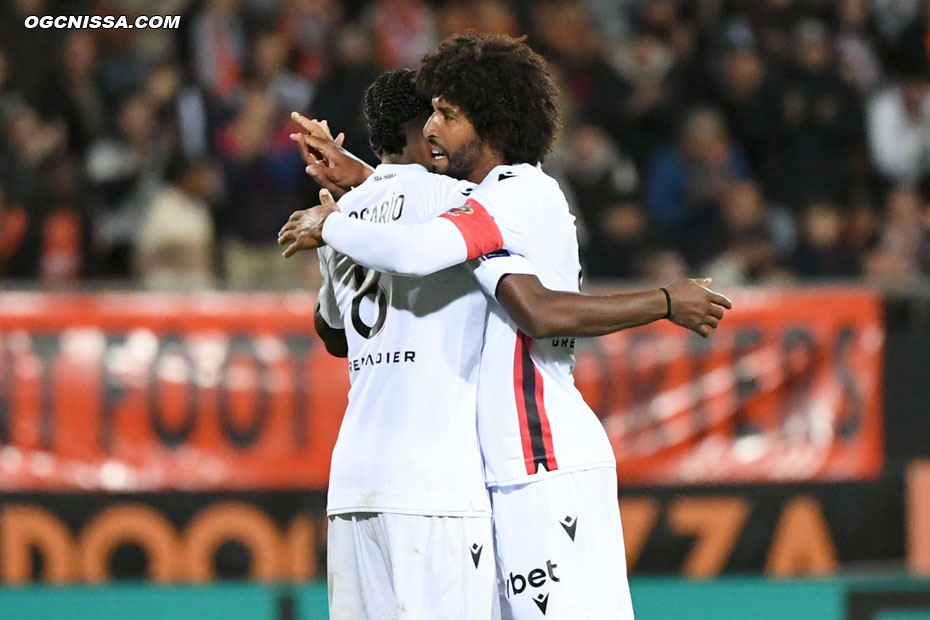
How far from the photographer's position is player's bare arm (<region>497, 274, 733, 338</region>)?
390 centimetres

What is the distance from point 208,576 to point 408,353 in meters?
4.60

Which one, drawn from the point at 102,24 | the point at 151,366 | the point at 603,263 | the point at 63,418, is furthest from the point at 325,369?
the point at 102,24

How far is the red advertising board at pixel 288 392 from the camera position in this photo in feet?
26.6

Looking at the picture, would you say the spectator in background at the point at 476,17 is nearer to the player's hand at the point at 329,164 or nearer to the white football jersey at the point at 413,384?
the player's hand at the point at 329,164

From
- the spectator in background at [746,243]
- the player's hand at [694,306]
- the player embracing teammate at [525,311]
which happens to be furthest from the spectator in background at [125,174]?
the player's hand at [694,306]

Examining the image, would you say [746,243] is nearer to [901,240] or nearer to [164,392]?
[901,240]

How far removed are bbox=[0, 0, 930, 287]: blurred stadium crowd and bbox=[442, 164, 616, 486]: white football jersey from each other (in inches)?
177

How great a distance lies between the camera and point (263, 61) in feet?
33.1

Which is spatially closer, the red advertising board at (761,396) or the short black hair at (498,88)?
the short black hair at (498,88)

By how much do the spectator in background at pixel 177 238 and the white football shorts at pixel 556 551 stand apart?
5209 mm

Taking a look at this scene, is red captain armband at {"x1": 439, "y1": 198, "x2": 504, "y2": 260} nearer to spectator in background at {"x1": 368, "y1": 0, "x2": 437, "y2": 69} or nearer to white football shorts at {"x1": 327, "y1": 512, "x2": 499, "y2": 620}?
white football shorts at {"x1": 327, "y1": 512, "x2": 499, "y2": 620}

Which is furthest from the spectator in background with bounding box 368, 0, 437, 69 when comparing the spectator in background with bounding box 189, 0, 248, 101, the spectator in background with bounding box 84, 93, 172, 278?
the spectator in background with bounding box 84, 93, 172, 278

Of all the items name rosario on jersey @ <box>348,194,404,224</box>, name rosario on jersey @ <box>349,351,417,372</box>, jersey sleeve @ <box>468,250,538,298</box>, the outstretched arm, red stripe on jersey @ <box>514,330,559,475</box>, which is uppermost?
name rosario on jersey @ <box>348,194,404,224</box>

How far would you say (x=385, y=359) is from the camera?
403cm
